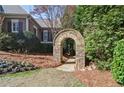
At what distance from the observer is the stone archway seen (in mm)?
13383

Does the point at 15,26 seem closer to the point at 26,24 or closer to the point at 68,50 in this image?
the point at 26,24

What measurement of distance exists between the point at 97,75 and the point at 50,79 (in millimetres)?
1690

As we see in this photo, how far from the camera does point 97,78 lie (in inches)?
430

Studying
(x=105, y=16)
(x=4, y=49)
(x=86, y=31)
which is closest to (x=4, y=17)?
(x=4, y=49)

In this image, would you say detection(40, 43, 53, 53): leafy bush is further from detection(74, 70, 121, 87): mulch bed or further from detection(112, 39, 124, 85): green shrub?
detection(112, 39, 124, 85): green shrub

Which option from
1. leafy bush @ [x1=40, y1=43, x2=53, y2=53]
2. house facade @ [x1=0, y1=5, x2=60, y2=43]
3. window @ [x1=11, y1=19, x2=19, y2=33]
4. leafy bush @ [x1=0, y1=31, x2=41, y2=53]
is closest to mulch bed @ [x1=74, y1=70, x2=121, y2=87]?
leafy bush @ [x1=40, y1=43, x2=53, y2=53]

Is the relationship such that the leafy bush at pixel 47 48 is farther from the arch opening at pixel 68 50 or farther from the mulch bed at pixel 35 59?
the arch opening at pixel 68 50

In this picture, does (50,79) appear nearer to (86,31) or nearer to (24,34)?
(86,31)

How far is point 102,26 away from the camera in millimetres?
12305

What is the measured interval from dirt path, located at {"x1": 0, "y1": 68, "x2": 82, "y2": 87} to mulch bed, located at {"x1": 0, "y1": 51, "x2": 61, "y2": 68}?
2.40 ft

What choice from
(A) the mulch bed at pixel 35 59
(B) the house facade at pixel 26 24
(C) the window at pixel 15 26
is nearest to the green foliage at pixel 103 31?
(A) the mulch bed at pixel 35 59

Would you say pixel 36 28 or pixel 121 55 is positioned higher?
pixel 36 28

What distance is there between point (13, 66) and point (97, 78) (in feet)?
10.9

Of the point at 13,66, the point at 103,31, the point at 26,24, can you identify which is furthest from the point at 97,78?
the point at 26,24
